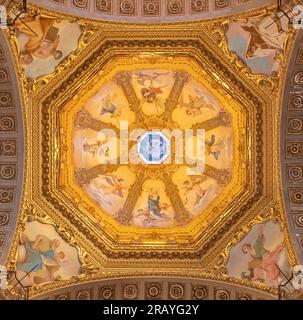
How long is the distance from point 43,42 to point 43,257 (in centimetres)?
604

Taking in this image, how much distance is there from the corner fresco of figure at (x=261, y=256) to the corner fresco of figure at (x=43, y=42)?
734cm

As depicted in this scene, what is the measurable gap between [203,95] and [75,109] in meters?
3.86

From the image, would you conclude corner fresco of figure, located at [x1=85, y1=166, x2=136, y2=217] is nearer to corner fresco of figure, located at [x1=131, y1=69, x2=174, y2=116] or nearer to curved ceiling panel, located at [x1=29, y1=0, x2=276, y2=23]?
corner fresco of figure, located at [x1=131, y1=69, x2=174, y2=116]

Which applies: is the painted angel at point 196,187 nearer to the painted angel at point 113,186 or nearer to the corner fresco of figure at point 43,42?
the painted angel at point 113,186

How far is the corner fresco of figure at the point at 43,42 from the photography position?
17188 millimetres

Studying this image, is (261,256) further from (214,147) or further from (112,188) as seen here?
(112,188)

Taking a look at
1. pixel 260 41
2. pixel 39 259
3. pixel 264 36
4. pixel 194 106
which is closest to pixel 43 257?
pixel 39 259

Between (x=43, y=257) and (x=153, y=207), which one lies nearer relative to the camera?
(x=43, y=257)

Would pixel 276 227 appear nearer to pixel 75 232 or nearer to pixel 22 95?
pixel 75 232

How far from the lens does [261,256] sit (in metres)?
18.3

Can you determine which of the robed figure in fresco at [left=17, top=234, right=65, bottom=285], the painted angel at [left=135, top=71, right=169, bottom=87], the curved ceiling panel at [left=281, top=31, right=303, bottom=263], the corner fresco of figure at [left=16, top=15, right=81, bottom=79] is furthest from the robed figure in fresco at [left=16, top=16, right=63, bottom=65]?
the curved ceiling panel at [left=281, top=31, right=303, bottom=263]

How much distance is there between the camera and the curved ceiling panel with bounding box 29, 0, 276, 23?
1705 cm
